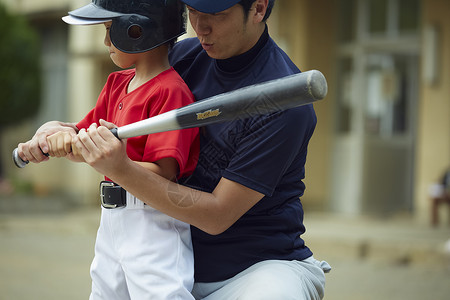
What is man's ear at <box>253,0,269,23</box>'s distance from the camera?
219 cm

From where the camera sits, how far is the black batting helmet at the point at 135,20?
222 centimetres

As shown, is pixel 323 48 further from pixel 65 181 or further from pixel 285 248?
pixel 285 248

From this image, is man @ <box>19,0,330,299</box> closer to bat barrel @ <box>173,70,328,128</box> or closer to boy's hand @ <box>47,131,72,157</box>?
boy's hand @ <box>47,131,72,157</box>

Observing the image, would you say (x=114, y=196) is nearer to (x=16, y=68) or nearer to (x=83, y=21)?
(x=83, y=21)

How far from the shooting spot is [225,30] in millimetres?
2166

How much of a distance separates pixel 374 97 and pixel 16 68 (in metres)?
6.25

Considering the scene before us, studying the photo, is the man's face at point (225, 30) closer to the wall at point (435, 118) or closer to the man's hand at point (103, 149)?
the man's hand at point (103, 149)

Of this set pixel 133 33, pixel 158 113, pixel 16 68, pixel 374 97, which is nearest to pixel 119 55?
pixel 133 33

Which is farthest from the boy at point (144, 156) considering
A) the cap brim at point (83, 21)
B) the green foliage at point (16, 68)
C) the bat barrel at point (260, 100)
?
the green foliage at point (16, 68)

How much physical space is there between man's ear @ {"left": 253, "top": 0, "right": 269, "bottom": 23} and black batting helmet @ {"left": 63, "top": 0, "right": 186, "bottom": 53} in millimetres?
256

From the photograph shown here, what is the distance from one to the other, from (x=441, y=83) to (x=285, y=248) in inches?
328

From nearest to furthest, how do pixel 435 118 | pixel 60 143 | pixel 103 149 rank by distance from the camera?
pixel 103 149
pixel 60 143
pixel 435 118

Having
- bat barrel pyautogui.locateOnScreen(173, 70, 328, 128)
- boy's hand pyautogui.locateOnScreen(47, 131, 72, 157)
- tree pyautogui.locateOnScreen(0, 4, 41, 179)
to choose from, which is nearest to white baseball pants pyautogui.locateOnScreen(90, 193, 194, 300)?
boy's hand pyautogui.locateOnScreen(47, 131, 72, 157)

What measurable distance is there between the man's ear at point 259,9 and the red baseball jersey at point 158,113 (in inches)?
11.6
